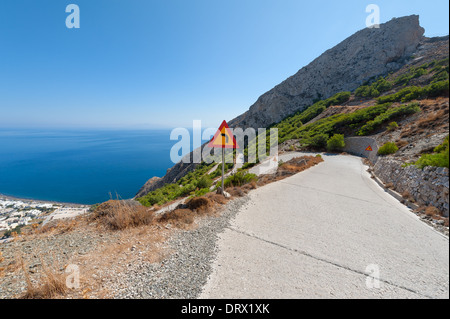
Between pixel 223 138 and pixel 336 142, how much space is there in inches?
687

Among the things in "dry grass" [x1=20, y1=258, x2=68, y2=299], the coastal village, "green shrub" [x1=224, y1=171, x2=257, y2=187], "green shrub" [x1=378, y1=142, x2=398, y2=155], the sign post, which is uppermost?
the sign post

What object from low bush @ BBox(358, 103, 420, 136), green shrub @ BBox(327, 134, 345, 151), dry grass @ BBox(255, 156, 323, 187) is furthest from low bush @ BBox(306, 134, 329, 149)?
dry grass @ BBox(255, 156, 323, 187)

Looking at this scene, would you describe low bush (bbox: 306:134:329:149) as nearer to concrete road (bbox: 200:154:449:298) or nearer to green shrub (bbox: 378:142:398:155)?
green shrub (bbox: 378:142:398:155)

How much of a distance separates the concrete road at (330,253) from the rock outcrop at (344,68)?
54348 millimetres

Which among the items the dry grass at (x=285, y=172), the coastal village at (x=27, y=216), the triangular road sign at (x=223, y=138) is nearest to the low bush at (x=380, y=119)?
the dry grass at (x=285, y=172)

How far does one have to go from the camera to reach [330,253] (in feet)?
10.9

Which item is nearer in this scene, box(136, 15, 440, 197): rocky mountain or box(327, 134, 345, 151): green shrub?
box(327, 134, 345, 151): green shrub

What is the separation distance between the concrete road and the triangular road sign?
2.15 meters

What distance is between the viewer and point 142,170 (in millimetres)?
92188

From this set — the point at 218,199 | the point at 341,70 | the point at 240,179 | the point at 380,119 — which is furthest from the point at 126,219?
the point at 341,70

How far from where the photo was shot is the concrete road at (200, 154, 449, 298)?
8.09 feet

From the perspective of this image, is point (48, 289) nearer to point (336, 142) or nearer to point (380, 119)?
point (380, 119)
